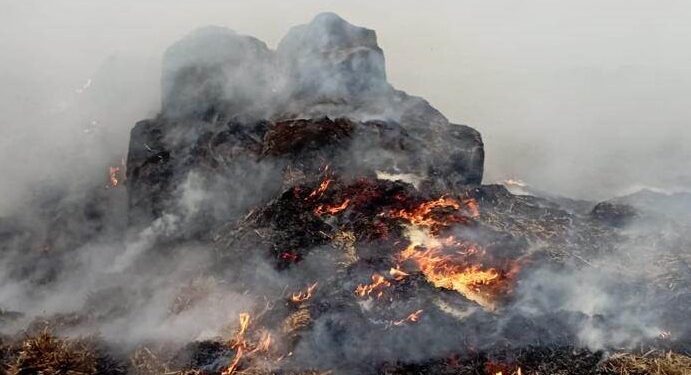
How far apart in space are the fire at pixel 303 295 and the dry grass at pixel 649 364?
6.25 meters

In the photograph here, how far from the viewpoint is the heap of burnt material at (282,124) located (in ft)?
51.5

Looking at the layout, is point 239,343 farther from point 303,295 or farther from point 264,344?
point 303,295

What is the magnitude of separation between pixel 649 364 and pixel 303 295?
23.8 feet

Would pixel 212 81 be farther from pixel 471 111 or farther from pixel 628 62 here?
pixel 628 62

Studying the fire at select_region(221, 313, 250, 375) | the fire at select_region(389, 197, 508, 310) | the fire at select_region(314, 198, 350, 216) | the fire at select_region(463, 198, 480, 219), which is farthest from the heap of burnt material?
the fire at select_region(221, 313, 250, 375)

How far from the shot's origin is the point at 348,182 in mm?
14773

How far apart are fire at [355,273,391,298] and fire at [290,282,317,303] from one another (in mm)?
1014

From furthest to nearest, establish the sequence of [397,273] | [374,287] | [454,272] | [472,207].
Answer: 1. [472,207]
2. [454,272]
3. [397,273]
4. [374,287]

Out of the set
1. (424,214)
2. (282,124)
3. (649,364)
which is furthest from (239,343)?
(649,364)

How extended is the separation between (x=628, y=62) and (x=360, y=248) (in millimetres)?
35847

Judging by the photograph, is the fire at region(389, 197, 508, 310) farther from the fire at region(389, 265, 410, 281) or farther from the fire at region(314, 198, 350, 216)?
the fire at region(314, 198, 350, 216)

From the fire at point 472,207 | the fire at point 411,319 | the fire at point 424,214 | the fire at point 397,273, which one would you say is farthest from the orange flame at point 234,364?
the fire at point 472,207

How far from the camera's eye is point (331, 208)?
1442 centimetres

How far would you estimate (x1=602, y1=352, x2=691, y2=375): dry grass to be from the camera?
11266 millimetres
